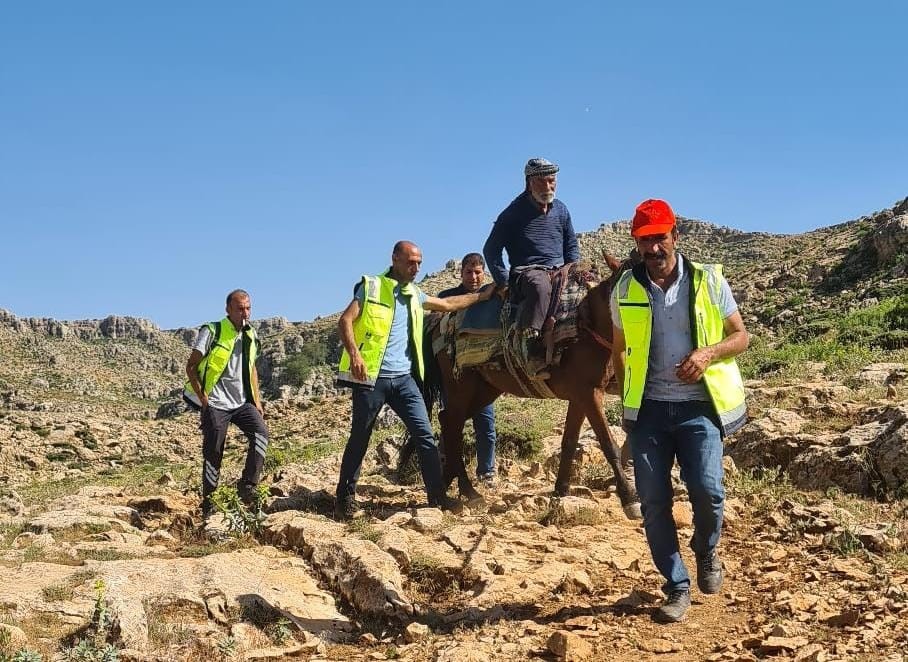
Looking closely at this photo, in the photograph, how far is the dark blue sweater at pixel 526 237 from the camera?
24.7 ft

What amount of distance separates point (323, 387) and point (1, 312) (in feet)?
120

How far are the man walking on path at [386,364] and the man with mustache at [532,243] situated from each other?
0.89 meters

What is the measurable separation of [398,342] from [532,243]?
153cm

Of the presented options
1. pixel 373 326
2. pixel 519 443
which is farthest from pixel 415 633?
pixel 519 443

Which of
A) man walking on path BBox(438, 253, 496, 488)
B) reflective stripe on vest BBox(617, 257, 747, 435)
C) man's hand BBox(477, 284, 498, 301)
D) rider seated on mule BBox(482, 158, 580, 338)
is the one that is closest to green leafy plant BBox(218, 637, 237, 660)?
reflective stripe on vest BBox(617, 257, 747, 435)

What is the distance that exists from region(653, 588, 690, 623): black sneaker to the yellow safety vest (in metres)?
4.33

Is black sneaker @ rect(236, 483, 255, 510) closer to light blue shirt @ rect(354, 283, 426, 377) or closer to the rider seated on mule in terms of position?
light blue shirt @ rect(354, 283, 426, 377)

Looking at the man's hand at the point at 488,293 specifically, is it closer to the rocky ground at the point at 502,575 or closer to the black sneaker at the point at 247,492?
the rocky ground at the point at 502,575

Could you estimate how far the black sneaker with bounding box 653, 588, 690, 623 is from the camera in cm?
438

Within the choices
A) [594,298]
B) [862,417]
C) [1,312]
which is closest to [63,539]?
[594,298]

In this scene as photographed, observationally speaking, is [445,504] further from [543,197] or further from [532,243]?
[543,197]

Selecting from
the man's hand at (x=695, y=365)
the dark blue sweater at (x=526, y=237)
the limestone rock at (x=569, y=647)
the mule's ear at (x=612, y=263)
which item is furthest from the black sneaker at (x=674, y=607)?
the dark blue sweater at (x=526, y=237)

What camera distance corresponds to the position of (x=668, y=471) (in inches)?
177

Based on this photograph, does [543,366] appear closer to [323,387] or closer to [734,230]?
[323,387]
